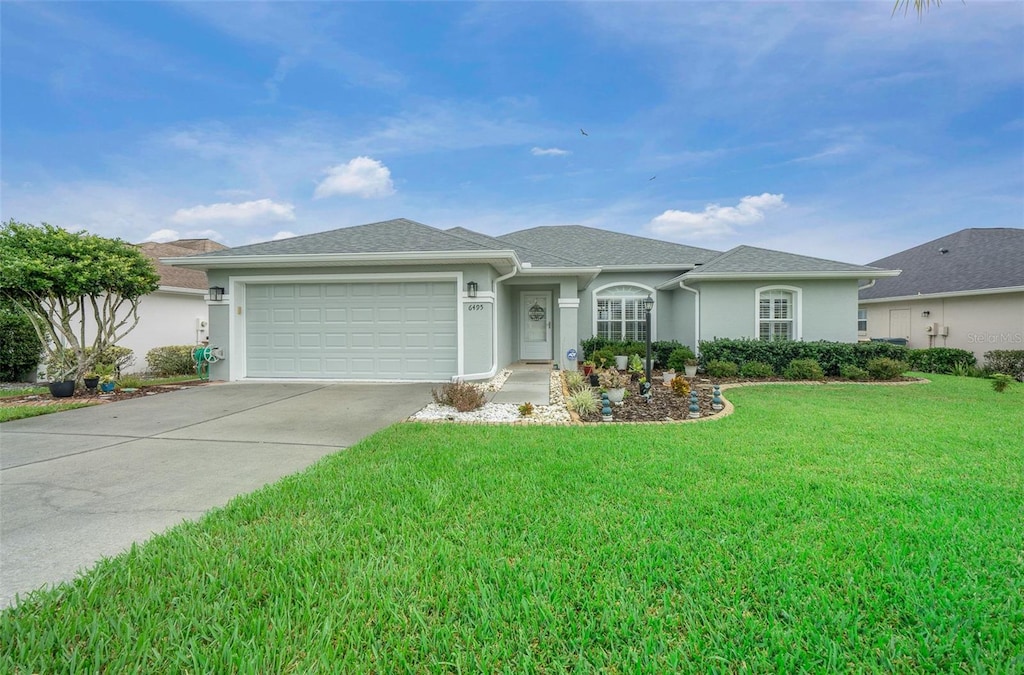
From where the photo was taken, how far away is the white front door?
48.1 ft

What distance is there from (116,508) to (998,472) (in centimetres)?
755

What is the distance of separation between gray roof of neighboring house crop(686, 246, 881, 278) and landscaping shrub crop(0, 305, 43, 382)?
17.7 metres

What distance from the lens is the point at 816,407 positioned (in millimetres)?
7250

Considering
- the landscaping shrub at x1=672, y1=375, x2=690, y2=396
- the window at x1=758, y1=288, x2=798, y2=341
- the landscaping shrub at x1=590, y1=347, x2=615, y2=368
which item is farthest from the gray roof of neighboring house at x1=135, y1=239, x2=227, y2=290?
the window at x1=758, y1=288, x2=798, y2=341

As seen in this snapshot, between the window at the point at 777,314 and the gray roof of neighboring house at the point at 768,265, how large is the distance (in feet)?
2.54

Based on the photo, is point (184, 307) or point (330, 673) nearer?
point (330, 673)

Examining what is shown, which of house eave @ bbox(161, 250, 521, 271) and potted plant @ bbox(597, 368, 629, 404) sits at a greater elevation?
house eave @ bbox(161, 250, 521, 271)

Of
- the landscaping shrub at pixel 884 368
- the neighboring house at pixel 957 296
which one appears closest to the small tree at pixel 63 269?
the landscaping shrub at pixel 884 368

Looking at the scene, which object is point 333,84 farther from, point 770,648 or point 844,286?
point 844,286

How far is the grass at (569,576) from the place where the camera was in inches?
71.9

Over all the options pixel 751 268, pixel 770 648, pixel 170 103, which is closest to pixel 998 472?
pixel 770 648

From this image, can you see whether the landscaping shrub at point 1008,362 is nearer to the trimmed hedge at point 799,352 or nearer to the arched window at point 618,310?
the trimmed hedge at point 799,352

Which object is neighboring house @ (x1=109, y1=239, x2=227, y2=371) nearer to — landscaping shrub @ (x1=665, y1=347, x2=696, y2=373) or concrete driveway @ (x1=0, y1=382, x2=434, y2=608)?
concrete driveway @ (x1=0, y1=382, x2=434, y2=608)

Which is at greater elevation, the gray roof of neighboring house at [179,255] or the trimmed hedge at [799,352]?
the gray roof of neighboring house at [179,255]
